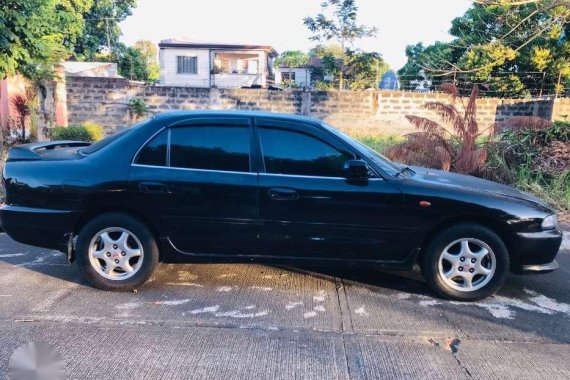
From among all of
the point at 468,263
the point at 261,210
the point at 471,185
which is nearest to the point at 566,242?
the point at 471,185

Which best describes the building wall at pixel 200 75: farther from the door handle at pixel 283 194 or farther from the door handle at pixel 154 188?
the door handle at pixel 283 194

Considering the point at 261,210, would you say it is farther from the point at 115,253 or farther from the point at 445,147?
the point at 445,147

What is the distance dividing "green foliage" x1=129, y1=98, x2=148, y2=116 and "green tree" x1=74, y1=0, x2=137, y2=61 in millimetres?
26380

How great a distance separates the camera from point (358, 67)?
25.0 m

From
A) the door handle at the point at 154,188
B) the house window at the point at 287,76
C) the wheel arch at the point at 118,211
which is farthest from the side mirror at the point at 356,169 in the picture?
the house window at the point at 287,76

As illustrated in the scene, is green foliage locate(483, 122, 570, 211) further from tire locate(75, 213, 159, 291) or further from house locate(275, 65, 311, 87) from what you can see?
house locate(275, 65, 311, 87)

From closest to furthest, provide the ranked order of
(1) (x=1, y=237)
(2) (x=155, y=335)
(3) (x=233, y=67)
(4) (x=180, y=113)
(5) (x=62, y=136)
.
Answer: (2) (x=155, y=335) → (4) (x=180, y=113) → (1) (x=1, y=237) → (5) (x=62, y=136) → (3) (x=233, y=67)

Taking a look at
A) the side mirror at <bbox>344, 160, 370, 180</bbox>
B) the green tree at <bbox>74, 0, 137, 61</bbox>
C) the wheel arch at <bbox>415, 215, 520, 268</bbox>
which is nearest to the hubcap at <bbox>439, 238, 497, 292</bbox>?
the wheel arch at <bbox>415, 215, 520, 268</bbox>

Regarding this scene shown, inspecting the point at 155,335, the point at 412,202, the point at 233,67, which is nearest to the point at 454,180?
the point at 412,202

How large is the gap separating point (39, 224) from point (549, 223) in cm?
448

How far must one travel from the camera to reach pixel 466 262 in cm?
420

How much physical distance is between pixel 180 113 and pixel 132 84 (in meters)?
10.4

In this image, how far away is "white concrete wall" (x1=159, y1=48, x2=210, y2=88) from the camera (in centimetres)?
3725

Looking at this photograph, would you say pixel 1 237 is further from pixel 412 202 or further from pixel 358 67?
pixel 358 67
